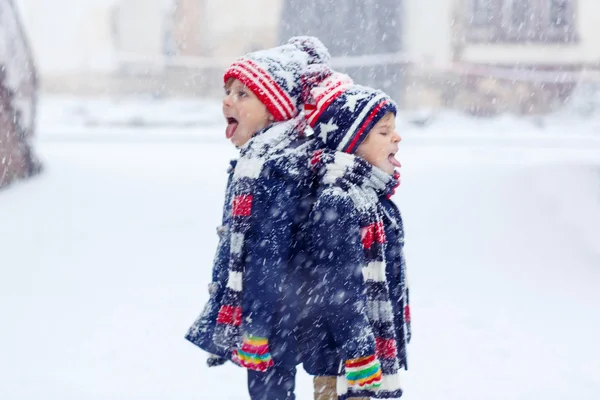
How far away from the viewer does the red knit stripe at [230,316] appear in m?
2.36

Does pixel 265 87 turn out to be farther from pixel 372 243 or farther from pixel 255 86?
pixel 372 243

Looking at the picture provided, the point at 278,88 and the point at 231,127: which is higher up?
the point at 278,88

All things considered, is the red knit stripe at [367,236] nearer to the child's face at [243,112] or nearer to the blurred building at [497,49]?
the child's face at [243,112]

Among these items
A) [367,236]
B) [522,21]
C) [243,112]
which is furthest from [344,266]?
[522,21]

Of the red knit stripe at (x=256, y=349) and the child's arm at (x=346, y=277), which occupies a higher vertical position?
the child's arm at (x=346, y=277)

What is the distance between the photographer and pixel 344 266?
225 centimetres

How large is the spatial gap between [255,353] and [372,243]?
1.59 feet

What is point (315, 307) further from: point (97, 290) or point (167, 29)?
point (167, 29)

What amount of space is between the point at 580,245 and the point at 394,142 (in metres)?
4.16

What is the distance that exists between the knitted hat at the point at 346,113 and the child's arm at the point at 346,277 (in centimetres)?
19

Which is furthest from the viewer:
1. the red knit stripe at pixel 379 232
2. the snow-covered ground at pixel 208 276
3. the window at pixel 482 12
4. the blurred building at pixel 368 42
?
the window at pixel 482 12

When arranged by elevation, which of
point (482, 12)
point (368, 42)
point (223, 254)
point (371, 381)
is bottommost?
point (482, 12)

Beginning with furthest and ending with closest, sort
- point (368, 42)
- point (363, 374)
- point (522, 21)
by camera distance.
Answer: point (522, 21) < point (368, 42) < point (363, 374)

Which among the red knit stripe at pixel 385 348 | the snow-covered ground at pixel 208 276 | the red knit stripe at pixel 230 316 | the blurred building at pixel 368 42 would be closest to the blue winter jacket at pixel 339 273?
the red knit stripe at pixel 385 348
